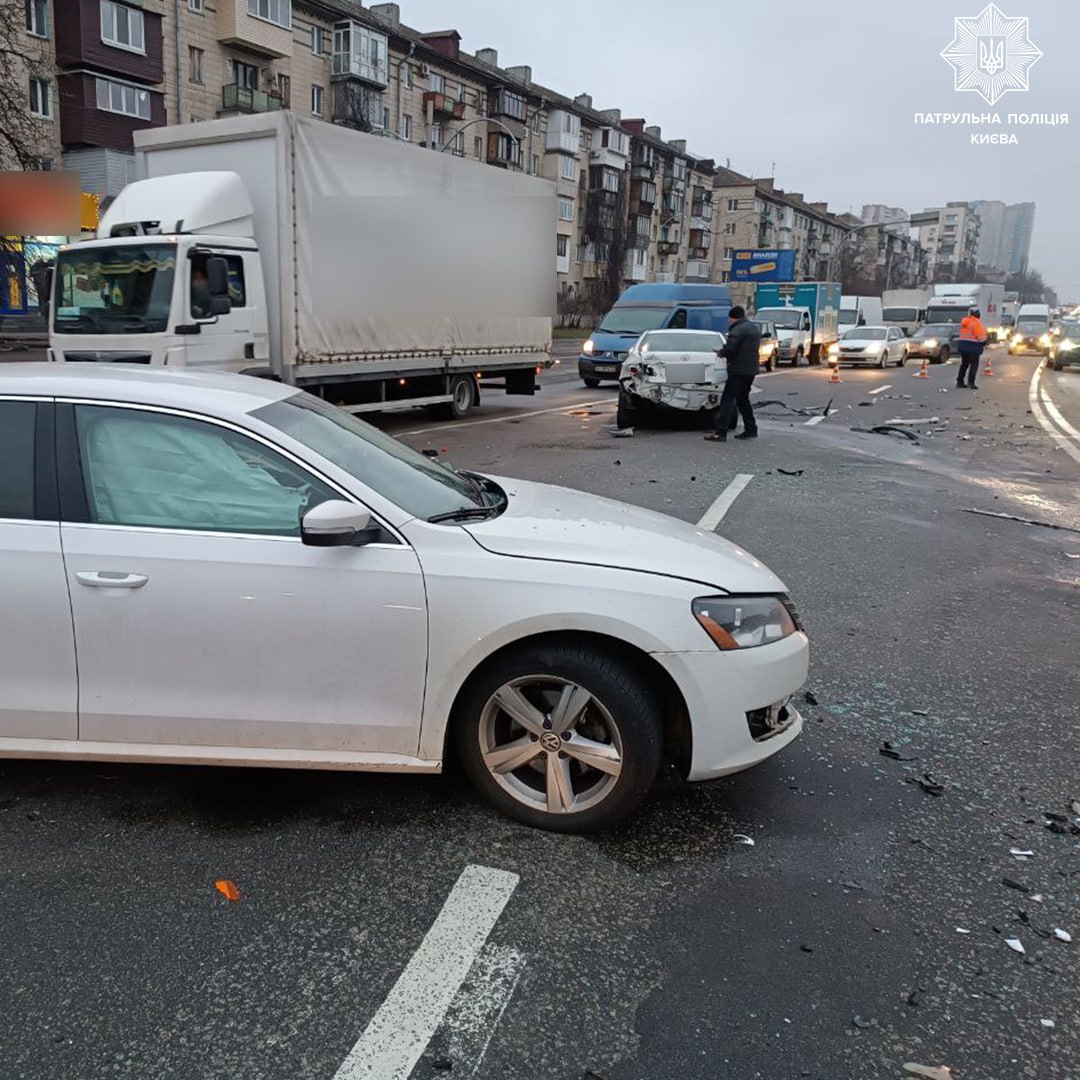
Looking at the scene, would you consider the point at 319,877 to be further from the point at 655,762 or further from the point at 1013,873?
the point at 1013,873

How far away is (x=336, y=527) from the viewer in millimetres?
3012

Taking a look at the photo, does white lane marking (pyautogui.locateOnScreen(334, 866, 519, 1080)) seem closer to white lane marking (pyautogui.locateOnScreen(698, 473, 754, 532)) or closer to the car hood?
the car hood

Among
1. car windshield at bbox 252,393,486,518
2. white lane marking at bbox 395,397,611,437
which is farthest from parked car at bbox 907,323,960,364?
car windshield at bbox 252,393,486,518

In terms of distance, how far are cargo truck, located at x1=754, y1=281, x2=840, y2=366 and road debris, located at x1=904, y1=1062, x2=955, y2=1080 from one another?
3299 cm

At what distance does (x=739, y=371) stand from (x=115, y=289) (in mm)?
8151

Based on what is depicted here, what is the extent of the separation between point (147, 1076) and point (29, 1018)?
40cm

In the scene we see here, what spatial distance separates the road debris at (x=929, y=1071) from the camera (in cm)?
222

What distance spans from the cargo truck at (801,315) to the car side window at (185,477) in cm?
3223

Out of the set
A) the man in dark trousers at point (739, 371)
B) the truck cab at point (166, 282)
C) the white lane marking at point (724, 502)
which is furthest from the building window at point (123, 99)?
the white lane marking at point (724, 502)

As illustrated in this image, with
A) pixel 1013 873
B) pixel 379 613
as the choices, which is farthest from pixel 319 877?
pixel 1013 873

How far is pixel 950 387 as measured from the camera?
25.8 meters

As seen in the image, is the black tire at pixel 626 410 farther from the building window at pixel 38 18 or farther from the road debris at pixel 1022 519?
the building window at pixel 38 18

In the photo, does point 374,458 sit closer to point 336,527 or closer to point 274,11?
point 336,527

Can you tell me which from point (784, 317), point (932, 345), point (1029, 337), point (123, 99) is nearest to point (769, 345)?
point (784, 317)
